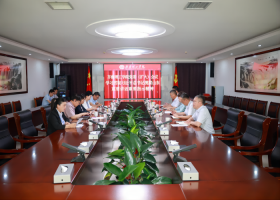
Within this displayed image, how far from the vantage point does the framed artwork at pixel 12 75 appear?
652 cm

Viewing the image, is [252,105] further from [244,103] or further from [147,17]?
[147,17]

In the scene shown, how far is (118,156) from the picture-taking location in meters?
1.73

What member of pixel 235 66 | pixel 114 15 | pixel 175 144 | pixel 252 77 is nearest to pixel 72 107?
pixel 114 15

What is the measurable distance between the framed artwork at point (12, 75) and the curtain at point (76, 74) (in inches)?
115

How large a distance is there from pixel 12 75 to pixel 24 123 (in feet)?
15.0

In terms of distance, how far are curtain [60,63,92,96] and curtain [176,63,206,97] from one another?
15.6 feet

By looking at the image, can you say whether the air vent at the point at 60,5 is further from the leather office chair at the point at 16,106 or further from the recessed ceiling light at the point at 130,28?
the leather office chair at the point at 16,106

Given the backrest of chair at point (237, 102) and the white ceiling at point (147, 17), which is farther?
the backrest of chair at point (237, 102)

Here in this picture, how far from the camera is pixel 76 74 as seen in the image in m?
10.7

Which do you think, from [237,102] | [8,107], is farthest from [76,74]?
[237,102]

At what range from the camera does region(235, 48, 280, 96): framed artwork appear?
584 centimetres

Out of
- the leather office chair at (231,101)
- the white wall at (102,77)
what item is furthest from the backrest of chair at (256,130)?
the white wall at (102,77)

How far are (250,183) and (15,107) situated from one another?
7142mm

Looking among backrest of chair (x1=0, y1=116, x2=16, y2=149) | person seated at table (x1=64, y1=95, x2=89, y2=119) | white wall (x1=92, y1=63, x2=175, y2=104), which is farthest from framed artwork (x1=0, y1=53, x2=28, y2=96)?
backrest of chair (x1=0, y1=116, x2=16, y2=149)
